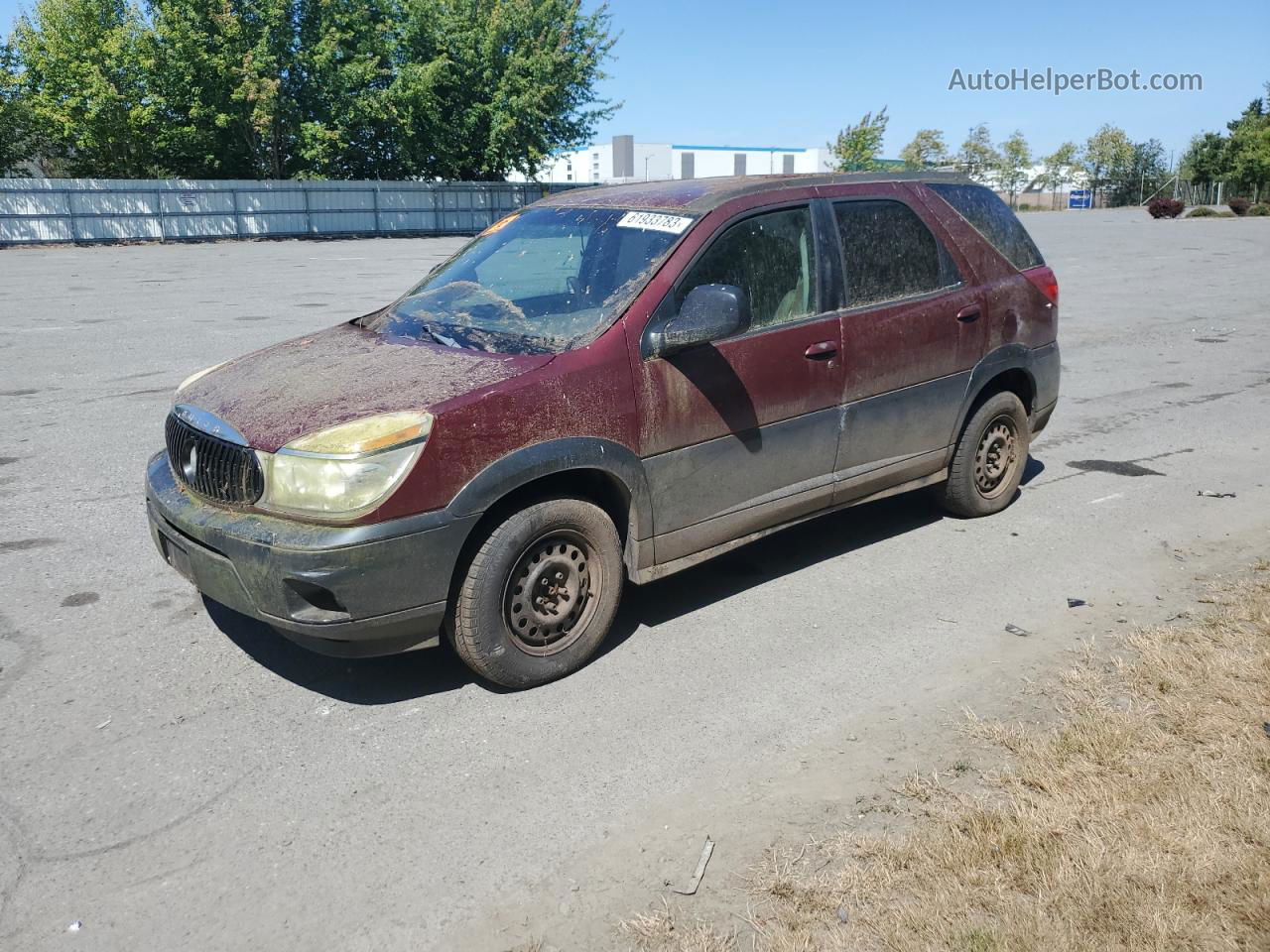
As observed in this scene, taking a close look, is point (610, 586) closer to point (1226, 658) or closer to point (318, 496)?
point (318, 496)

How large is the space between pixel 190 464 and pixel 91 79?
42.8 m

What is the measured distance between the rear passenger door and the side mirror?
92cm

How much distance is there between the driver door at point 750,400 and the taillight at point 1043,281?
1804 millimetres

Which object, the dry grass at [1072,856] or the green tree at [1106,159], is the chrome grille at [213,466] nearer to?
the dry grass at [1072,856]

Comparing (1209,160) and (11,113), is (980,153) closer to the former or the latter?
(1209,160)

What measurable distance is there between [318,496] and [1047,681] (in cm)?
283

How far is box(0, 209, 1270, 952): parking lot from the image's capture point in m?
2.93

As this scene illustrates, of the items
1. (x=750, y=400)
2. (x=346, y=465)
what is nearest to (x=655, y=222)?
(x=750, y=400)

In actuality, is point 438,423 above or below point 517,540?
above

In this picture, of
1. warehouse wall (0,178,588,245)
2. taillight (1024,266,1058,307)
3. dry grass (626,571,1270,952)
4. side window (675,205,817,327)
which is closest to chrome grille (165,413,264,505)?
side window (675,205,817,327)

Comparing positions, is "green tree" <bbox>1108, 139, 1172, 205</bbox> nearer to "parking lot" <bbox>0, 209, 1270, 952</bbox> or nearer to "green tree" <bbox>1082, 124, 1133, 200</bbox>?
"green tree" <bbox>1082, 124, 1133, 200</bbox>

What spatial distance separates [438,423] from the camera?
11.9 ft

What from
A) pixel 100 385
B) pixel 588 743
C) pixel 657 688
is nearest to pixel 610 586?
pixel 657 688

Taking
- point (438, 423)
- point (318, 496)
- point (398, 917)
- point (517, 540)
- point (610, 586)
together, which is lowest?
point (398, 917)
